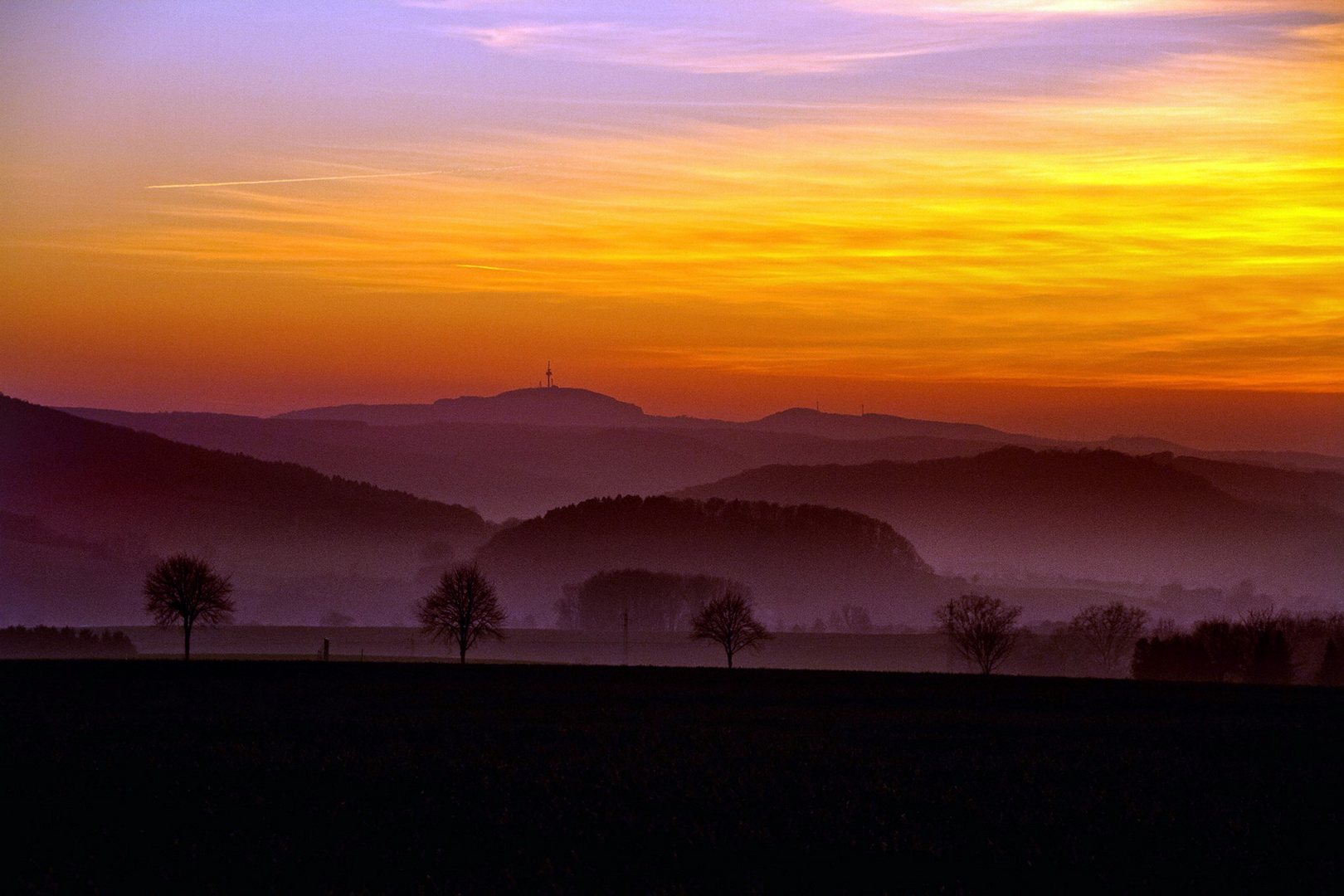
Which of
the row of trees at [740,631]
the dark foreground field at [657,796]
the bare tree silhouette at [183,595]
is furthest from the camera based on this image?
the row of trees at [740,631]

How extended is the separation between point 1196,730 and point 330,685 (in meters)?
44.2

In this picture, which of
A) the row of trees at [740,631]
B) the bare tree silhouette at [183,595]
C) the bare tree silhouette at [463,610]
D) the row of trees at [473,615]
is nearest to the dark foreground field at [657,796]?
the bare tree silhouette at [183,595]

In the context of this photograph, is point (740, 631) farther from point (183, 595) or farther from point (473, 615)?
point (183, 595)

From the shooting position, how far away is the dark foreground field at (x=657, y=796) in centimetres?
2833

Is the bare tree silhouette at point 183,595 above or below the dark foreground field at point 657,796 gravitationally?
above

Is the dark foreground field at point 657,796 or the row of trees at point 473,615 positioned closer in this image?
the dark foreground field at point 657,796

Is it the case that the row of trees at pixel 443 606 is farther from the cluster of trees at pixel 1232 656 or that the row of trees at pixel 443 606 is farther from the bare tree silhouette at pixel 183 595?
the cluster of trees at pixel 1232 656

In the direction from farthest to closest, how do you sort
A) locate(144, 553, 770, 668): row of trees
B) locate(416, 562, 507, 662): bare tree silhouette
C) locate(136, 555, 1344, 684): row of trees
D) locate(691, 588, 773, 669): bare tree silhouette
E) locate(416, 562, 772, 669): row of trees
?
locate(691, 588, 773, 669): bare tree silhouette, locate(416, 562, 772, 669): row of trees, locate(416, 562, 507, 662): bare tree silhouette, locate(136, 555, 1344, 684): row of trees, locate(144, 553, 770, 668): row of trees

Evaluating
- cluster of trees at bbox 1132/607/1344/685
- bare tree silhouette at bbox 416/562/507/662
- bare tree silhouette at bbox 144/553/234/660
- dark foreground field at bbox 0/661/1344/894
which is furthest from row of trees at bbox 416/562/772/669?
dark foreground field at bbox 0/661/1344/894

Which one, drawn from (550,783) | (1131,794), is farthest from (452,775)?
(1131,794)

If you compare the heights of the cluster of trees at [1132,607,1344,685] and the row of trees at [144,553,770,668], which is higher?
the row of trees at [144,553,770,668]

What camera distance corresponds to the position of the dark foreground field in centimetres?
2833

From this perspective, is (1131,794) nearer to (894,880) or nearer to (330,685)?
(894,880)

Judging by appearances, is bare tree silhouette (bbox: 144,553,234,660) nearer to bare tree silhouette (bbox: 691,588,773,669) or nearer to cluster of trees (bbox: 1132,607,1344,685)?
bare tree silhouette (bbox: 691,588,773,669)
